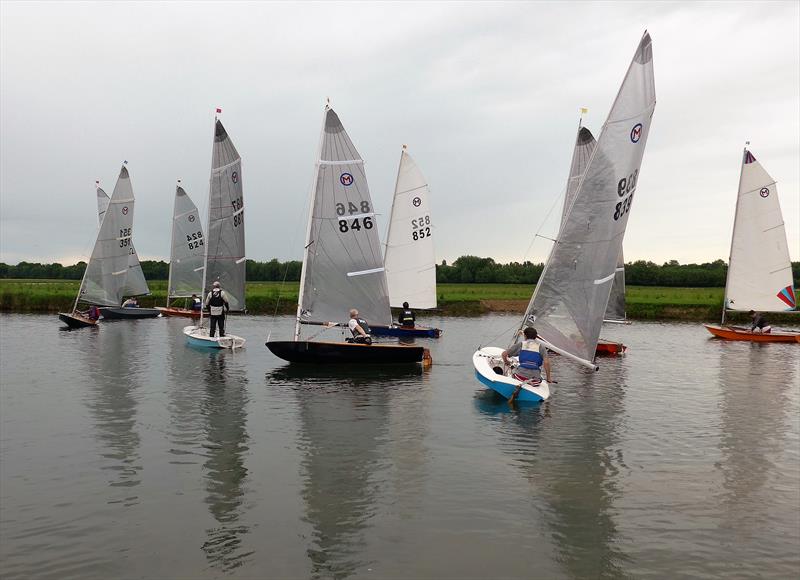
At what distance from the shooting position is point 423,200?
39.5m

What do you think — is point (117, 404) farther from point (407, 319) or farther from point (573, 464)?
point (407, 319)

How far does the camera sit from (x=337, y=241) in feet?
83.2

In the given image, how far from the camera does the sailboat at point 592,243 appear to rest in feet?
60.2

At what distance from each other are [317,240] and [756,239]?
98.3 feet

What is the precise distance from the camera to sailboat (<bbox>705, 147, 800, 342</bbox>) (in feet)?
130

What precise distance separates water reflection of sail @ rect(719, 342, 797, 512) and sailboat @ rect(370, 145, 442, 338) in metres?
16.8

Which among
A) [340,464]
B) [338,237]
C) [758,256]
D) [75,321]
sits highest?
[758,256]

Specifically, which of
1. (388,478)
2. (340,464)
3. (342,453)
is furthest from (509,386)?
(388,478)

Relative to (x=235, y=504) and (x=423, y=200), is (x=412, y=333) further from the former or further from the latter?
(x=235, y=504)

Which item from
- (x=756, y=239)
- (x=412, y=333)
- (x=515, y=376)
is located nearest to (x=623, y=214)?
(x=515, y=376)

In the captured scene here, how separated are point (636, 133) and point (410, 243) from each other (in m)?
22.2

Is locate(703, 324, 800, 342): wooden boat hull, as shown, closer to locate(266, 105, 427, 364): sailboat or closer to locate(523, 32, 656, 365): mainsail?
locate(266, 105, 427, 364): sailboat

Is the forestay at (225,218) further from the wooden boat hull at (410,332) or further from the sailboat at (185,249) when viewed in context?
the sailboat at (185,249)

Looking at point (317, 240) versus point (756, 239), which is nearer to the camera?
point (317, 240)
